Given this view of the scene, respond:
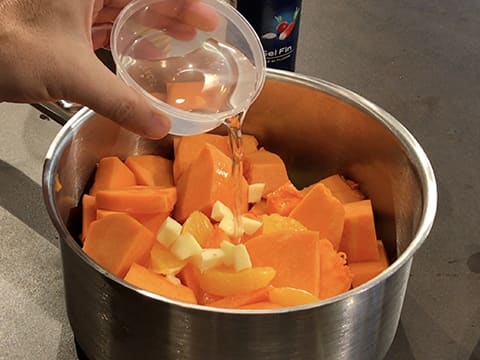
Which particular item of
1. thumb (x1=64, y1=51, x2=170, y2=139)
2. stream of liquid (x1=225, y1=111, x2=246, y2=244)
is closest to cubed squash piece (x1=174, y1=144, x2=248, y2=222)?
stream of liquid (x1=225, y1=111, x2=246, y2=244)

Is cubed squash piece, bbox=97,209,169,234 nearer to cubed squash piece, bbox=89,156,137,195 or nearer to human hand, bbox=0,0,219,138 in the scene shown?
cubed squash piece, bbox=89,156,137,195

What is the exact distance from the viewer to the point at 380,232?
3.35 feet

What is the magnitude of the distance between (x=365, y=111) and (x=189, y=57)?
245 millimetres

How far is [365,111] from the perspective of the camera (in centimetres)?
97

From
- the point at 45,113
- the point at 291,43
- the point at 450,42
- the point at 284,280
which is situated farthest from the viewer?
the point at 450,42

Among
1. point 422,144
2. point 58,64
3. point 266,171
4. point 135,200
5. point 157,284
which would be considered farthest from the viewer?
point 422,144

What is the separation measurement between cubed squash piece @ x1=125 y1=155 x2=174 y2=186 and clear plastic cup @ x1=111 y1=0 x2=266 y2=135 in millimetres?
185

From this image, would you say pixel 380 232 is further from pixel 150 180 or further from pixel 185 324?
pixel 185 324

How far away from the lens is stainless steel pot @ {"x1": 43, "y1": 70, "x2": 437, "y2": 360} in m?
0.67

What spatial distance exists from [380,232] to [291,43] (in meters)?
0.32

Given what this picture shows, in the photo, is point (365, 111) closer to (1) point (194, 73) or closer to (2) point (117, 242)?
(1) point (194, 73)

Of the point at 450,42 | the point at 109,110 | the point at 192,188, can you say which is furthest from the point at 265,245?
the point at 450,42

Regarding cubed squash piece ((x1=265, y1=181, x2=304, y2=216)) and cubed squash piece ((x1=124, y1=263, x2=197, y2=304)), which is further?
cubed squash piece ((x1=265, y1=181, x2=304, y2=216))

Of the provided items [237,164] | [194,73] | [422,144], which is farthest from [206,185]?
[422,144]
